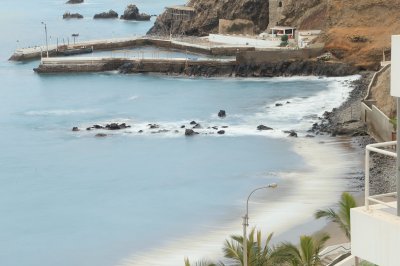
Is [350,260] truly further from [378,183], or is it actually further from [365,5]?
[365,5]

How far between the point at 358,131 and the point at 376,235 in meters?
33.8

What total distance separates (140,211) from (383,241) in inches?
941

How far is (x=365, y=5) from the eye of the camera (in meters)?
59.3

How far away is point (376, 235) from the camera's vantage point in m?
4.54

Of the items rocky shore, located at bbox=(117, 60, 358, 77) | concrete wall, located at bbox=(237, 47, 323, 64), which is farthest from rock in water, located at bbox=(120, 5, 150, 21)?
concrete wall, located at bbox=(237, 47, 323, 64)

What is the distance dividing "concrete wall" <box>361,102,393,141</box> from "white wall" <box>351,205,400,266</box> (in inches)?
1106

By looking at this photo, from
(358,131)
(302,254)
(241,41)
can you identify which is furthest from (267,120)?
(302,254)

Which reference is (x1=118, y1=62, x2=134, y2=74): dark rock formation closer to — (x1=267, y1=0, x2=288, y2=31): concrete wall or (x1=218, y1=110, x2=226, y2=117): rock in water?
(x1=267, y1=0, x2=288, y2=31): concrete wall

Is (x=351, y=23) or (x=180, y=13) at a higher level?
(x=180, y=13)

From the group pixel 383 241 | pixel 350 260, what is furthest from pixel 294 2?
pixel 383 241

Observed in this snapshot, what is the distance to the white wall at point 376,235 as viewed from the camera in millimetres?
4438

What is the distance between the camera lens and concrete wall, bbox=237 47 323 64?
5928cm

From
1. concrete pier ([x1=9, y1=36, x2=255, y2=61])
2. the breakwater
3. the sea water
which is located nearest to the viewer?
the sea water

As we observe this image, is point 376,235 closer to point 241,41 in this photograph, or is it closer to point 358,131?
point 358,131
